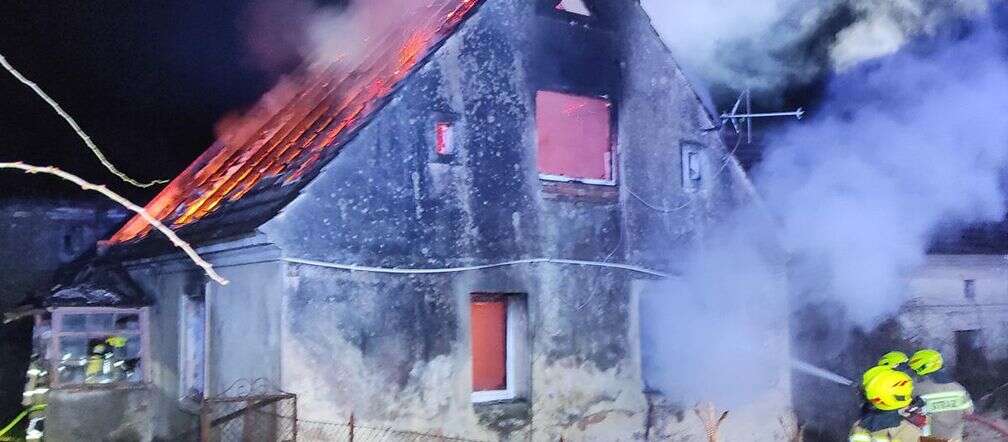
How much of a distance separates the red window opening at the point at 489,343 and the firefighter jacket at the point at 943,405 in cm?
423

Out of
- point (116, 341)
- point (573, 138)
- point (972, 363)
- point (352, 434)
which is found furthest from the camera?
point (972, 363)

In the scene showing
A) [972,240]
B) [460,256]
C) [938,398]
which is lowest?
[938,398]

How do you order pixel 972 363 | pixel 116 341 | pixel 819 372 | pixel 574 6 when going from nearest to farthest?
pixel 574 6
pixel 116 341
pixel 819 372
pixel 972 363

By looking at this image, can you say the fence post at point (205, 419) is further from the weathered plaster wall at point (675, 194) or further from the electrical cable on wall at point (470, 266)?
the weathered plaster wall at point (675, 194)

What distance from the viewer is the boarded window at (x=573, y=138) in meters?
9.65

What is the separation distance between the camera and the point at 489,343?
30.5 feet

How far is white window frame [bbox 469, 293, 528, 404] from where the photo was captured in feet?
30.3

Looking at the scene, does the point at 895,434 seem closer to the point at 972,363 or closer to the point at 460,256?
the point at 460,256

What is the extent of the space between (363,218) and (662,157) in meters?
4.27

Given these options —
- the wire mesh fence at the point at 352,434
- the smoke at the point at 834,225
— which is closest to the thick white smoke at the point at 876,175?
the smoke at the point at 834,225

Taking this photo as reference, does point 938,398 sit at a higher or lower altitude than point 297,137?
lower

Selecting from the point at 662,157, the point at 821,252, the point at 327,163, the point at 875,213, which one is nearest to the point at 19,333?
the point at 327,163

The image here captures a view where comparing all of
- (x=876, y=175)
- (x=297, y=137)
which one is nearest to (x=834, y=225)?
(x=876, y=175)

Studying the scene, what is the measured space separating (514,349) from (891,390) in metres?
4.33
